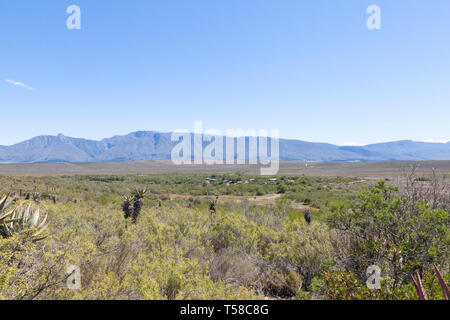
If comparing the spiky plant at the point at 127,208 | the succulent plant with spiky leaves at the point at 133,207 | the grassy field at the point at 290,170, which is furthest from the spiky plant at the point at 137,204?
the grassy field at the point at 290,170

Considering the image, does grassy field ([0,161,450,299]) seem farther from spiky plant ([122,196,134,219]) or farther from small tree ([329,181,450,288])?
spiky plant ([122,196,134,219])

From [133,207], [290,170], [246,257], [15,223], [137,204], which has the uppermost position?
[15,223]

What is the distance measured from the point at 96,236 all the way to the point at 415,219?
23.1 ft

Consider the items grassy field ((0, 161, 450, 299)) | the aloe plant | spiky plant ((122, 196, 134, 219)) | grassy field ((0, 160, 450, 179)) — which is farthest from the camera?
grassy field ((0, 160, 450, 179))

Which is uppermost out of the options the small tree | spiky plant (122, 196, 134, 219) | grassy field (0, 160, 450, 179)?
the small tree

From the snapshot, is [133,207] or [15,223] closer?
[15,223]

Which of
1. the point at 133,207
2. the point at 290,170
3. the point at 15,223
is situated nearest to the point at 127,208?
the point at 133,207

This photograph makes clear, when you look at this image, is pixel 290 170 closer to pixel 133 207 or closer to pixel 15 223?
pixel 133 207

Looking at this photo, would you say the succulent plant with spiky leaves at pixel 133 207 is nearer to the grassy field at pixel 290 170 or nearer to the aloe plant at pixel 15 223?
the aloe plant at pixel 15 223

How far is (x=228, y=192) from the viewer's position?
3481 centimetres

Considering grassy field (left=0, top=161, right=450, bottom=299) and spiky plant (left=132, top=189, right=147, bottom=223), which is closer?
grassy field (left=0, top=161, right=450, bottom=299)

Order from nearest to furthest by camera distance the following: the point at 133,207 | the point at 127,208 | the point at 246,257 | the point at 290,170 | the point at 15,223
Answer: the point at 15,223, the point at 246,257, the point at 127,208, the point at 133,207, the point at 290,170

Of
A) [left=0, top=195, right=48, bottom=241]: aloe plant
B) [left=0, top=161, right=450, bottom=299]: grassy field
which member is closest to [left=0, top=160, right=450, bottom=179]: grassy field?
[left=0, top=161, right=450, bottom=299]: grassy field

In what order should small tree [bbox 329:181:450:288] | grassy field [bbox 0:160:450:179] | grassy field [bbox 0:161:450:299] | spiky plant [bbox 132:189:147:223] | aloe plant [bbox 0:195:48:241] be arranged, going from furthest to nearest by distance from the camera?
grassy field [bbox 0:160:450:179]
spiky plant [bbox 132:189:147:223]
aloe plant [bbox 0:195:48:241]
small tree [bbox 329:181:450:288]
grassy field [bbox 0:161:450:299]
